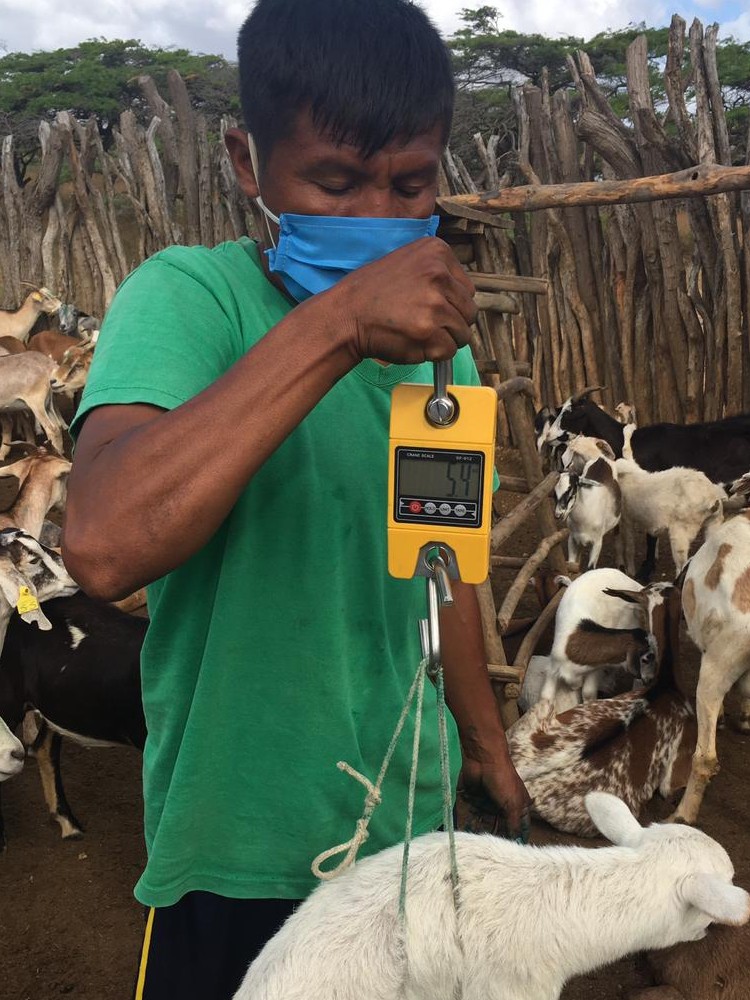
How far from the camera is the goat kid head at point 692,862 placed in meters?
1.88

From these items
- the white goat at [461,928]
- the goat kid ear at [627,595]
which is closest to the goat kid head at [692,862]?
the white goat at [461,928]

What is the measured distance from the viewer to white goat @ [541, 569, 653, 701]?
520cm

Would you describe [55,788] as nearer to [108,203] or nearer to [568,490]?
[568,490]

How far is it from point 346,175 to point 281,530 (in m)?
0.57

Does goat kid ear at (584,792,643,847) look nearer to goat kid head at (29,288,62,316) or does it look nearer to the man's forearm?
the man's forearm

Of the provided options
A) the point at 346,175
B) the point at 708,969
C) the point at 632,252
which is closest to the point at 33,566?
the point at 708,969

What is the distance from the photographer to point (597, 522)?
6.77 m

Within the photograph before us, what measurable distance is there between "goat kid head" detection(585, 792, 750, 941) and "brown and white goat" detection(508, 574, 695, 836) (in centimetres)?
213

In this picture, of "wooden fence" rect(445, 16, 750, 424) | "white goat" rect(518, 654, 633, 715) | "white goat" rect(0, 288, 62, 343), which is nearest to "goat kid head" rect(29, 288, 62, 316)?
"white goat" rect(0, 288, 62, 343)

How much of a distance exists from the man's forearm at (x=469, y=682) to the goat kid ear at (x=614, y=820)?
1.32 feet

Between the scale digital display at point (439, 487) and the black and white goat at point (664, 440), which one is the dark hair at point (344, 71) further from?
the black and white goat at point (664, 440)

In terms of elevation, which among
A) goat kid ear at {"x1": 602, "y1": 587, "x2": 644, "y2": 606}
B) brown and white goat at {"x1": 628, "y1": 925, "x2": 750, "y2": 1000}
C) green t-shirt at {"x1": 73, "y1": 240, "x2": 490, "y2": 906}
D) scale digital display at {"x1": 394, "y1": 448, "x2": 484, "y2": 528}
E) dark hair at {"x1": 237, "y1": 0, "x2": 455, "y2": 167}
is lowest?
brown and white goat at {"x1": 628, "y1": 925, "x2": 750, "y2": 1000}

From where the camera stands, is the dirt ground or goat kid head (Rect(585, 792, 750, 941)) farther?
the dirt ground

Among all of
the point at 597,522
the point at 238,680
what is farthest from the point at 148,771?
the point at 597,522
